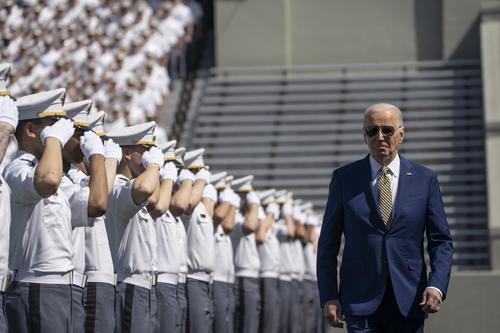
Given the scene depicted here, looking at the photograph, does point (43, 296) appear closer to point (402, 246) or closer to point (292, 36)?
point (402, 246)

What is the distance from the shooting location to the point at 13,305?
6.16 m

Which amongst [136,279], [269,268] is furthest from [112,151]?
[269,268]

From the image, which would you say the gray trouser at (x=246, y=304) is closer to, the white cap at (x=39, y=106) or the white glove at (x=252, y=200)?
the white glove at (x=252, y=200)

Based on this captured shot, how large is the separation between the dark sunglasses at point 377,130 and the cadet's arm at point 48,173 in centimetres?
138

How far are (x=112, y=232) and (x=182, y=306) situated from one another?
50.1 inches

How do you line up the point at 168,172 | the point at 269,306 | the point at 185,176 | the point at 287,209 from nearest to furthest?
the point at 168,172 → the point at 185,176 → the point at 269,306 → the point at 287,209

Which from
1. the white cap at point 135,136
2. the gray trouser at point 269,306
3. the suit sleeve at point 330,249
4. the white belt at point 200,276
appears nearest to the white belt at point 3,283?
the suit sleeve at point 330,249

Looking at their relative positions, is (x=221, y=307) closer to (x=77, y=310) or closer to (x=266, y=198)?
(x=266, y=198)

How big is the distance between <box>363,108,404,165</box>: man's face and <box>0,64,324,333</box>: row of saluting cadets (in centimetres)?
127

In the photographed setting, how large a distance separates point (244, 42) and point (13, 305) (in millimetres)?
20128

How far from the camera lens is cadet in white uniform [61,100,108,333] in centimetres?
640

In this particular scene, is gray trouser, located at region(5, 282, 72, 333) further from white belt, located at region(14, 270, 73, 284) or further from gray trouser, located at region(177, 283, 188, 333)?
gray trouser, located at region(177, 283, 188, 333)

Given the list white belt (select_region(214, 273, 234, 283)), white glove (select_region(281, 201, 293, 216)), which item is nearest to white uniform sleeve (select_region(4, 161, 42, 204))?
white belt (select_region(214, 273, 234, 283))

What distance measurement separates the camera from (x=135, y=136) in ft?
26.7
